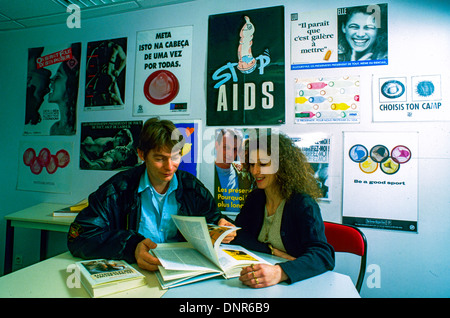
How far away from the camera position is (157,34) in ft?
6.82

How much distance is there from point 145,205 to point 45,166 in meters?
1.74

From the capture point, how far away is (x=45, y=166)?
235cm

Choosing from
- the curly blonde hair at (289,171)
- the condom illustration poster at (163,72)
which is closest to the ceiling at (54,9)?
the condom illustration poster at (163,72)

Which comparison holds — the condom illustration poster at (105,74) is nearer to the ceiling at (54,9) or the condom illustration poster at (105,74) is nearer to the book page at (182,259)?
the ceiling at (54,9)

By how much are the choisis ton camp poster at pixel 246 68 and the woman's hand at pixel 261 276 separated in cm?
119

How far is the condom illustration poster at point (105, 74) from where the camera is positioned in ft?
7.06

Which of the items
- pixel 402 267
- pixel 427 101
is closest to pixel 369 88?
pixel 427 101

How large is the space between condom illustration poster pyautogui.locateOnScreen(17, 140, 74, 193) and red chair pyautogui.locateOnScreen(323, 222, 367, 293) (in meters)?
2.28

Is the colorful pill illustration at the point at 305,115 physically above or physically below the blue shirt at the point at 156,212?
above

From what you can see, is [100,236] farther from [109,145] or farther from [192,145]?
[109,145]

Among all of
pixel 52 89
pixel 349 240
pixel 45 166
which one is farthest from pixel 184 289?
pixel 52 89

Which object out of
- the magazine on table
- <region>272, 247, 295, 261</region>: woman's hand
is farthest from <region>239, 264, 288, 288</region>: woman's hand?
the magazine on table
